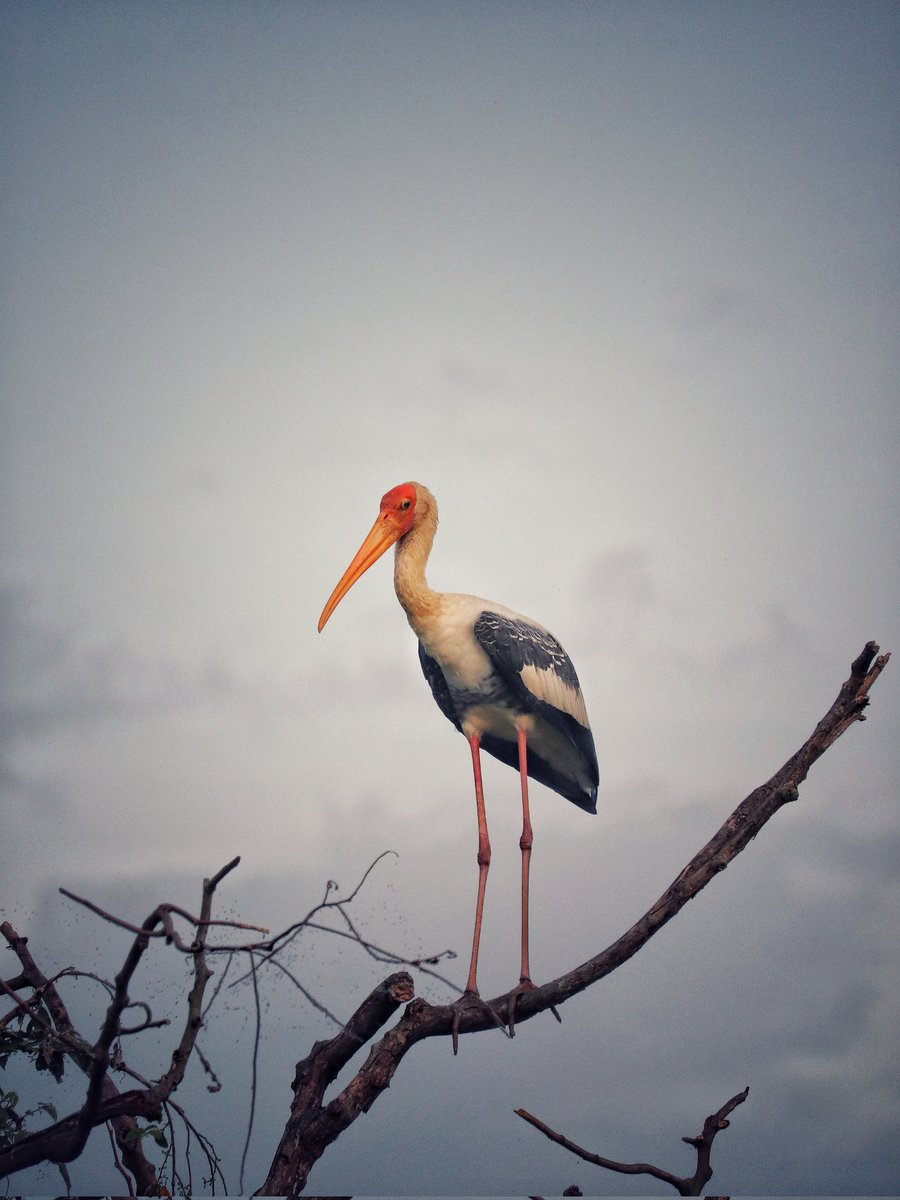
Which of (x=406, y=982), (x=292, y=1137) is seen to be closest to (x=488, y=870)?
(x=406, y=982)

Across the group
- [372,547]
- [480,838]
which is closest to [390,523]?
[372,547]

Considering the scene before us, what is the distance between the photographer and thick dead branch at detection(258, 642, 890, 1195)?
7.20ft

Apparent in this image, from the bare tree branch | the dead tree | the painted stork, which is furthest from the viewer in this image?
the painted stork

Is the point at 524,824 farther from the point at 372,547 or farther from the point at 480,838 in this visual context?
the point at 372,547

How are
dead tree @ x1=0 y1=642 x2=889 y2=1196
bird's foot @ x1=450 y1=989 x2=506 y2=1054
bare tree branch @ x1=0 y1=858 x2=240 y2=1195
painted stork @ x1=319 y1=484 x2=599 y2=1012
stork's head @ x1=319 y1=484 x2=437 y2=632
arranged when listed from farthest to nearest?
stork's head @ x1=319 y1=484 x2=437 y2=632
painted stork @ x1=319 y1=484 x2=599 y2=1012
bird's foot @ x1=450 y1=989 x2=506 y2=1054
dead tree @ x1=0 y1=642 x2=889 y2=1196
bare tree branch @ x1=0 y1=858 x2=240 y2=1195

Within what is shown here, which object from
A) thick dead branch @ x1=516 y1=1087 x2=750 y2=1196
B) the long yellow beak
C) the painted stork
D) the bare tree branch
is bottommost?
thick dead branch @ x1=516 y1=1087 x2=750 y2=1196

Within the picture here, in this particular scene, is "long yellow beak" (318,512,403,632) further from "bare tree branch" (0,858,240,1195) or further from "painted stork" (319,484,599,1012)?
"bare tree branch" (0,858,240,1195)

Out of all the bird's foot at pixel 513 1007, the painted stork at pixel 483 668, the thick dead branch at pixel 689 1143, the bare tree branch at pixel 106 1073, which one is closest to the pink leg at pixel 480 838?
the painted stork at pixel 483 668

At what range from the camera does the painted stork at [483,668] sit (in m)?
3.11

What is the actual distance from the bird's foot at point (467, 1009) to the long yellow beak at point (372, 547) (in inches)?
46.7

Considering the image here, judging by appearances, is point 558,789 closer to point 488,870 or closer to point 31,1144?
point 488,870

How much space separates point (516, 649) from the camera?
3070 mm

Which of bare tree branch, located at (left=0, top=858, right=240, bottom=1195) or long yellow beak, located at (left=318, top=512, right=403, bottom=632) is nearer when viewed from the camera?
bare tree branch, located at (left=0, top=858, right=240, bottom=1195)

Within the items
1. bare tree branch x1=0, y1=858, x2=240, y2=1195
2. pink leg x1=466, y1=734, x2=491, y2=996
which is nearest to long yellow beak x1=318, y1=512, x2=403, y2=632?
pink leg x1=466, y1=734, x2=491, y2=996
